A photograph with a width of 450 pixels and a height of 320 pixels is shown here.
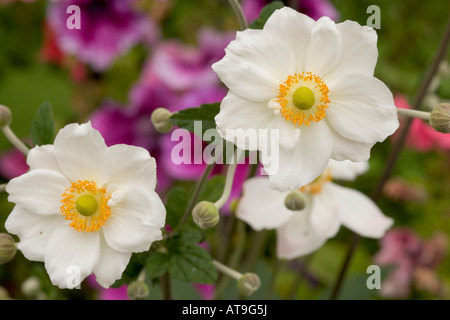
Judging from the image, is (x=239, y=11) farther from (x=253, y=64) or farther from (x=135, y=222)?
(x=135, y=222)

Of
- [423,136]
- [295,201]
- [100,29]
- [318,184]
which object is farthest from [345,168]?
[100,29]

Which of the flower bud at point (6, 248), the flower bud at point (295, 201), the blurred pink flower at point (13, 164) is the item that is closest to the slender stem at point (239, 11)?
the flower bud at point (295, 201)

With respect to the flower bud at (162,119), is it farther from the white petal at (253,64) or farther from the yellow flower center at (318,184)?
Answer: the yellow flower center at (318,184)

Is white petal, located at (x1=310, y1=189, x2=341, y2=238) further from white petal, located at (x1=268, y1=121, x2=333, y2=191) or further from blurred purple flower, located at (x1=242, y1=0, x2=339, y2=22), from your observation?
blurred purple flower, located at (x1=242, y1=0, x2=339, y2=22)

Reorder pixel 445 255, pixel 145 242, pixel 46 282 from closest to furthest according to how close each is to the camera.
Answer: pixel 145 242 < pixel 46 282 < pixel 445 255
